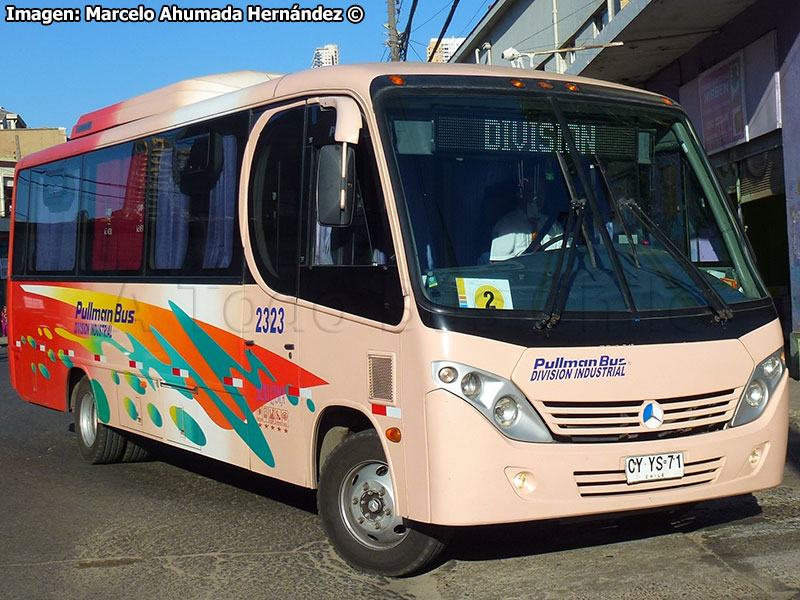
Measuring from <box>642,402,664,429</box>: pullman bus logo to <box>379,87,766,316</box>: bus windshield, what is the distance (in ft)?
1.61

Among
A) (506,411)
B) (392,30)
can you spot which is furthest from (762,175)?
(392,30)

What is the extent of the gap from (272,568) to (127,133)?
4358 mm

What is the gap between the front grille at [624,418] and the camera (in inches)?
206

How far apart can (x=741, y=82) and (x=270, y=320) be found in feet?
32.2

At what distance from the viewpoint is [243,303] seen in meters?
6.82

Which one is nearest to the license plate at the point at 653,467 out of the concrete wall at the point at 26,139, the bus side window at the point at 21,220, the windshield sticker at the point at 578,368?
the windshield sticker at the point at 578,368

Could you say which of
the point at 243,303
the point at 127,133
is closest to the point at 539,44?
the point at 127,133

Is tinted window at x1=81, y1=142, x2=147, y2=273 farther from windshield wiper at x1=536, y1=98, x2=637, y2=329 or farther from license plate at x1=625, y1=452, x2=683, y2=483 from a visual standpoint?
license plate at x1=625, y1=452, x2=683, y2=483

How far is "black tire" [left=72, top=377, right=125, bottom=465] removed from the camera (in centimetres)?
942

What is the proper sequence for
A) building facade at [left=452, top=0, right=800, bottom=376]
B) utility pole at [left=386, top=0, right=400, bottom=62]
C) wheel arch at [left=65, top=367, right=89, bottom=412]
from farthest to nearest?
1. utility pole at [left=386, top=0, right=400, bottom=62]
2. building facade at [left=452, top=0, right=800, bottom=376]
3. wheel arch at [left=65, top=367, right=89, bottom=412]

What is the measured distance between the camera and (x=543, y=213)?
5.75 m

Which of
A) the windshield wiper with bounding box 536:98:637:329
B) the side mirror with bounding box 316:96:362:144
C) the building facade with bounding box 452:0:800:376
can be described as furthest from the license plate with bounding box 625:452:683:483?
the building facade with bounding box 452:0:800:376

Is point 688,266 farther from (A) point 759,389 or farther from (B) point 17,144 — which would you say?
(B) point 17,144

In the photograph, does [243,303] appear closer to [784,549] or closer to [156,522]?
[156,522]
